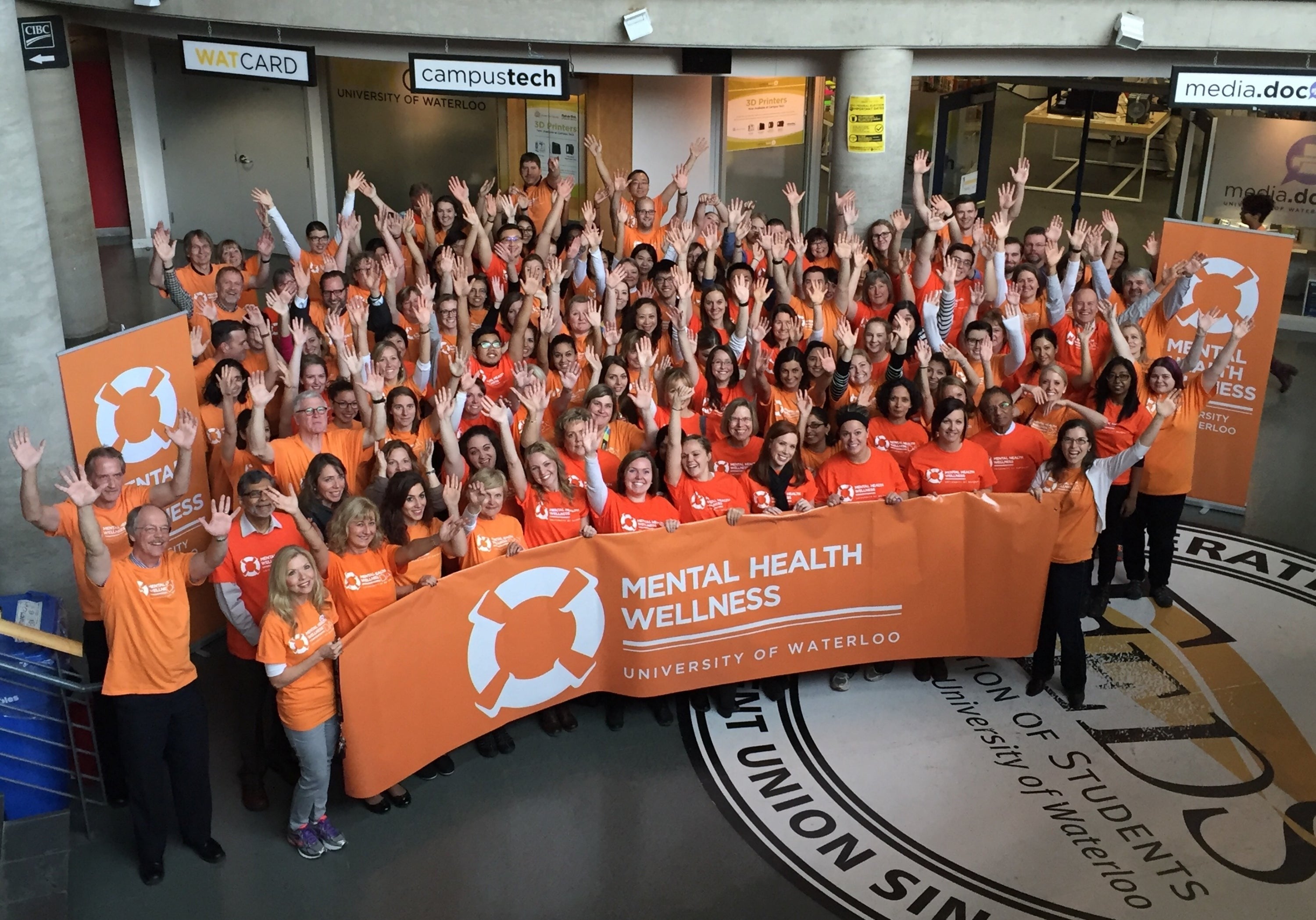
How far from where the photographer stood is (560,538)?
6543mm

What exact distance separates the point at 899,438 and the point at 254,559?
3692 mm

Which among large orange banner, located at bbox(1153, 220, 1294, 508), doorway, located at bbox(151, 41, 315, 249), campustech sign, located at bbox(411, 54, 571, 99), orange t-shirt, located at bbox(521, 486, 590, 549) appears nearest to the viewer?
orange t-shirt, located at bbox(521, 486, 590, 549)

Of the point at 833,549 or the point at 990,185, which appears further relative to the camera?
the point at 990,185

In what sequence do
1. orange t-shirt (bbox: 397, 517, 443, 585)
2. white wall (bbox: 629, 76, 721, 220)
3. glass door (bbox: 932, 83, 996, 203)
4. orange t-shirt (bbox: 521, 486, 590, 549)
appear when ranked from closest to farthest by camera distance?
orange t-shirt (bbox: 397, 517, 443, 585) → orange t-shirt (bbox: 521, 486, 590, 549) → glass door (bbox: 932, 83, 996, 203) → white wall (bbox: 629, 76, 721, 220)

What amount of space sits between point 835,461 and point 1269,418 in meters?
6.59

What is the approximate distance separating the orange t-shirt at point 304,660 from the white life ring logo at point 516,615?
2.58ft

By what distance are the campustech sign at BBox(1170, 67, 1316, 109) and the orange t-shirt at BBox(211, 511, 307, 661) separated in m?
7.89

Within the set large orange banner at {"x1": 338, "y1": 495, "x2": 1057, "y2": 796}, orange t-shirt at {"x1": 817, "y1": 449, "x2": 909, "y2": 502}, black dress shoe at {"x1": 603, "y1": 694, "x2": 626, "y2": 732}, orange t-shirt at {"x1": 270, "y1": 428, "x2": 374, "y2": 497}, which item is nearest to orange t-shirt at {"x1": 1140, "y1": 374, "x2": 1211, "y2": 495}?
large orange banner at {"x1": 338, "y1": 495, "x2": 1057, "y2": 796}

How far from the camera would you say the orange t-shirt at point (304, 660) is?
17.8 ft

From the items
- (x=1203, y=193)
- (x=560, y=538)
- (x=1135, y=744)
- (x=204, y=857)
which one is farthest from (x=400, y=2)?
(x=1203, y=193)

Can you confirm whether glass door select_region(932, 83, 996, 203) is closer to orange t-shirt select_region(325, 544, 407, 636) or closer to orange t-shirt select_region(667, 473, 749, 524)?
orange t-shirt select_region(667, 473, 749, 524)

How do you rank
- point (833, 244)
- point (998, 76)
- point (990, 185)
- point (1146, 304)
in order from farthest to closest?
point (990, 185) → point (998, 76) → point (833, 244) → point (1146, 304)

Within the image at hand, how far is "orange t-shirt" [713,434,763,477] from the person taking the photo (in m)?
7.20

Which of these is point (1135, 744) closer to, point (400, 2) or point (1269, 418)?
point (1269, 418)
